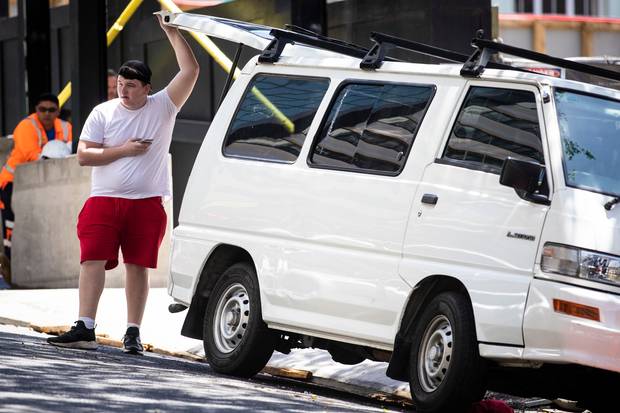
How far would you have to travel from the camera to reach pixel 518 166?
8711mm

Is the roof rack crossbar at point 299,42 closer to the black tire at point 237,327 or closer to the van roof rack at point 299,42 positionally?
the van roof rack at point 299,42

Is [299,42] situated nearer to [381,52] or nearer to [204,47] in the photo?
[381,52]

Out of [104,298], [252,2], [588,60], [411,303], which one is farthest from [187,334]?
[588,60]

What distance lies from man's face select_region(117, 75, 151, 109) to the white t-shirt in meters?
0.04

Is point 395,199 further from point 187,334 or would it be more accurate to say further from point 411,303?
point 187,334

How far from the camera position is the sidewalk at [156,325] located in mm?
11312

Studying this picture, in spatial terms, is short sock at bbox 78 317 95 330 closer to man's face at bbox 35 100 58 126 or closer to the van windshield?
the van windshield

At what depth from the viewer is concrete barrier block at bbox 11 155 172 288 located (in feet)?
55.4

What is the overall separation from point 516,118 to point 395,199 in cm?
83

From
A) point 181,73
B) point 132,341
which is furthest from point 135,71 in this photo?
point 132,341

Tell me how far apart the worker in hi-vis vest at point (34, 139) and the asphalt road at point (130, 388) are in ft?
20.9

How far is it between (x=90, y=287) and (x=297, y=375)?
145cm

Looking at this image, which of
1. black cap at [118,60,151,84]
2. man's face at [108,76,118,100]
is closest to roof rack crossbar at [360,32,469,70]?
black cap at [118,60,151,84]

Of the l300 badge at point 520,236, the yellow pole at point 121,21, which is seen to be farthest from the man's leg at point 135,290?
the yellow pole at point 121,21
